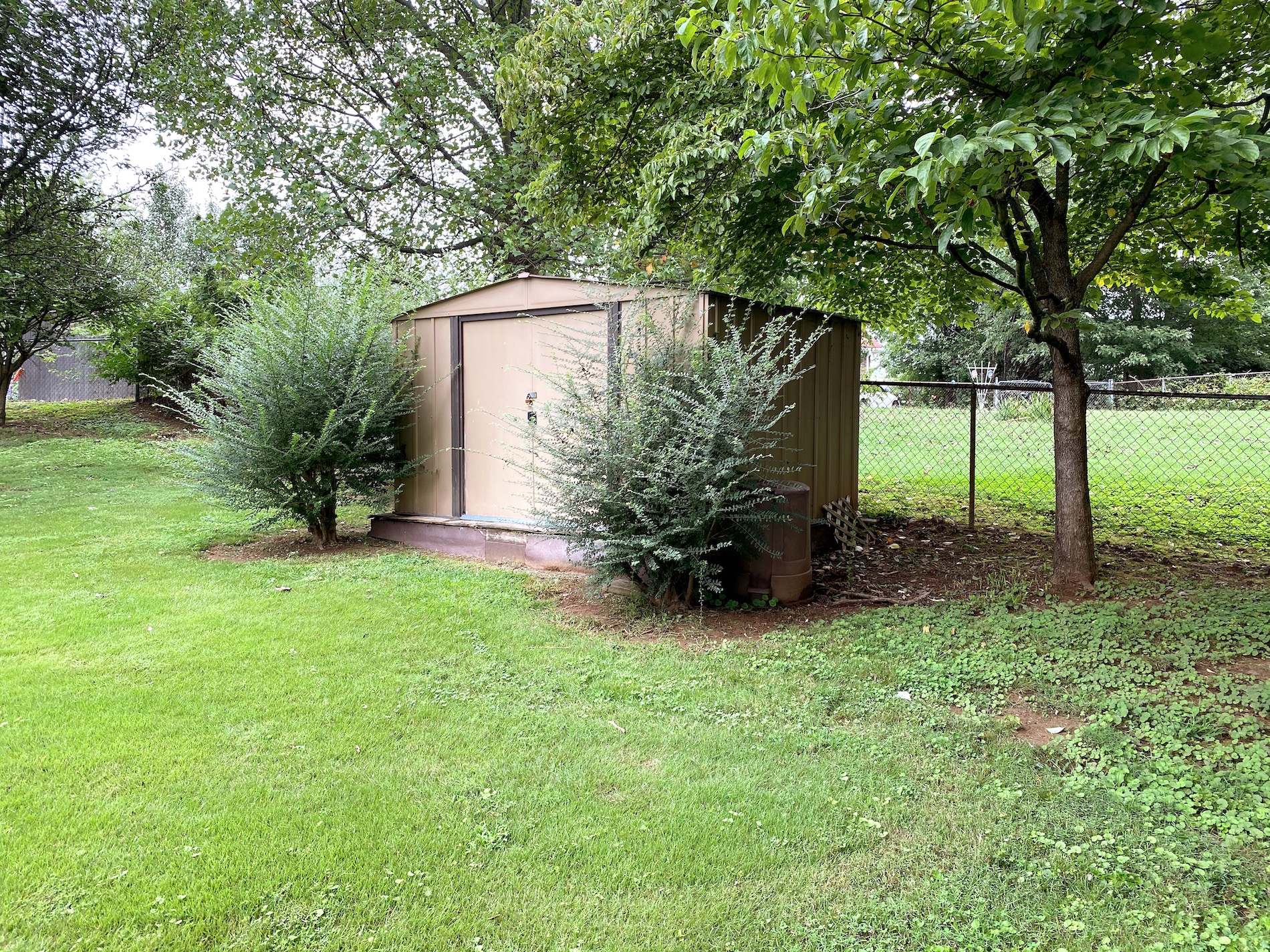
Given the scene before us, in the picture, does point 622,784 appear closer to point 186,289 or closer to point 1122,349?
point 186,289

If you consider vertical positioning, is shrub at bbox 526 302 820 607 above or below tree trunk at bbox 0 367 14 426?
below

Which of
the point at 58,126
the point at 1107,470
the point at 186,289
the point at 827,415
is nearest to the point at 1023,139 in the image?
the point at 827,415

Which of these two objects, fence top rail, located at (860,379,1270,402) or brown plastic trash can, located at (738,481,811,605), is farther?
fence top rail, located at (860,379,1270,402)

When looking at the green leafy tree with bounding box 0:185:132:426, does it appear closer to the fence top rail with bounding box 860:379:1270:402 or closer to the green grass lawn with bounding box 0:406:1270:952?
the green grass lawn with bounding box 0:406:1270:952

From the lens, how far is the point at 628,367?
4.63m

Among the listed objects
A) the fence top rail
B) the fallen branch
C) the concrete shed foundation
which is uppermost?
the fence top rail

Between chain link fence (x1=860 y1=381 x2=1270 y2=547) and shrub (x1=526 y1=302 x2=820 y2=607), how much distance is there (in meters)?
2.13

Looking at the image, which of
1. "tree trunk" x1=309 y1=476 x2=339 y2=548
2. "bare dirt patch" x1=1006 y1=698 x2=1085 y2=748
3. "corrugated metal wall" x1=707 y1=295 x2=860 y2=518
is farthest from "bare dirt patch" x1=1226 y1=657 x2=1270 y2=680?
"tree trunk" x1=309 y1=476 x2=339 y2=548

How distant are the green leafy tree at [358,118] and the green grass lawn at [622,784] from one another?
305 inches

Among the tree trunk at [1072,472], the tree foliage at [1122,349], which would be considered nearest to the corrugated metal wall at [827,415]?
the tree trunk at [1072,472]

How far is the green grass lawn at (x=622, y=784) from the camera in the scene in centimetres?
186

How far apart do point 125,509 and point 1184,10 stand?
31.9ft

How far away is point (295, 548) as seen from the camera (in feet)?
21.0

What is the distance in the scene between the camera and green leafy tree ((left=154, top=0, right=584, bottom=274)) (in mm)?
10102
